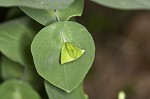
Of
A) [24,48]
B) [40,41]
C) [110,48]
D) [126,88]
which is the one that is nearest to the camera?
[40,41]

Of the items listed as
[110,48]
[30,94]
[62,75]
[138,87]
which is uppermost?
[62,75]

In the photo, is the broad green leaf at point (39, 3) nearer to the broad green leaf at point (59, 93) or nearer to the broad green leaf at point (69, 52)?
the broad green leaf at point (69, 52)

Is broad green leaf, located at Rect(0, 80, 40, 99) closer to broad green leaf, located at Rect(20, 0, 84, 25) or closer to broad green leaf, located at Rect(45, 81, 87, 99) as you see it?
broad green leaf, located at Rect(45, 81, 87, 99)

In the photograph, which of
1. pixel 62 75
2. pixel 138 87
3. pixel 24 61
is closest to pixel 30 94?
pixel 24 61

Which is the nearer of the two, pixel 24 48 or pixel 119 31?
pixel 24 48

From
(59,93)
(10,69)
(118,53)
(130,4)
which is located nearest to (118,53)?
(118,53)

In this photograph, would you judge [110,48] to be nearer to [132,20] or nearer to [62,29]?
[132,20]

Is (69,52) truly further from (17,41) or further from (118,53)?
(118,53)
